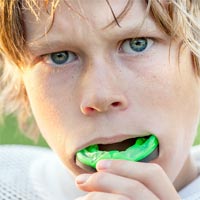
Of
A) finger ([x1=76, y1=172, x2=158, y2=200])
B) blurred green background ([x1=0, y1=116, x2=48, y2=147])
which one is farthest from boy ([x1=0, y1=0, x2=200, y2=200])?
blurred green background ([x1=0, y1=116, x2=48, y2=147])

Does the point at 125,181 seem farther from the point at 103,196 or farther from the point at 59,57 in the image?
the point at 59,57

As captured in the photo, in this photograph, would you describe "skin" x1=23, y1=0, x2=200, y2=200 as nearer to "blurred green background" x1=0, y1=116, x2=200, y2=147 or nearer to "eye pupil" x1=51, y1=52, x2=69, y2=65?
"eye pupil" x1=51, y1=52, x2=69, y2=65

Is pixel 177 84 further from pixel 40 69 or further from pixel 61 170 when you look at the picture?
pixel 61 170

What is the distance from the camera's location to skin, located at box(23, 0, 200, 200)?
1169 mm

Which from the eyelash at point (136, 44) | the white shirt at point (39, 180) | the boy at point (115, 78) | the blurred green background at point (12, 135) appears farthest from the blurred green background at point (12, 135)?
the eyelash at point (136, 44)

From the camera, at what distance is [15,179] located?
155 cm

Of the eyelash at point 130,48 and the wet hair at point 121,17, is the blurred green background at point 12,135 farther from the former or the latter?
the eyelash at point 130,48

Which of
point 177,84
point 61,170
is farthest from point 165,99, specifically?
point 61,170

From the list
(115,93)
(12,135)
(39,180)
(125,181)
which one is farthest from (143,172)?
(12,135)

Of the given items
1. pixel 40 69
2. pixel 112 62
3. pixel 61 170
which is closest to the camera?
pixel 112 62

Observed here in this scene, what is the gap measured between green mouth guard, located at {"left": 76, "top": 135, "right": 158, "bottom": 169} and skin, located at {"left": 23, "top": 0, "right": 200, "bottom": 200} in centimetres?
2

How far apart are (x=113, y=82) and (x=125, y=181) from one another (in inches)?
6.7

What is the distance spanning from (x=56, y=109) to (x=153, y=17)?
231 mm

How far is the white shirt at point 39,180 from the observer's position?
4.73 ft
